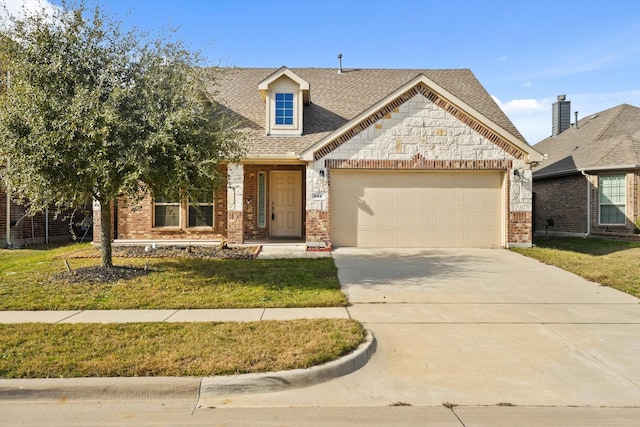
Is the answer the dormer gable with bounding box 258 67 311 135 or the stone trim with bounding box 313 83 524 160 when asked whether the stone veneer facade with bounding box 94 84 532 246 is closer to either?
the stone trim with bounding box 313 83 524 160

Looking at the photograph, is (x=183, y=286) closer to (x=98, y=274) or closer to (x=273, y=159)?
(x=98, y=274)

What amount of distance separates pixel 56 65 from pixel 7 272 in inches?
195

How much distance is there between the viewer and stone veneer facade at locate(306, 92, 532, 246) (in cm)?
1334

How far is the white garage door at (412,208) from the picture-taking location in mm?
13633

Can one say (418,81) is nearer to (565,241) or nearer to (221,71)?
(221,71)

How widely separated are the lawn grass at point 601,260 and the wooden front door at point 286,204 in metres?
7.45

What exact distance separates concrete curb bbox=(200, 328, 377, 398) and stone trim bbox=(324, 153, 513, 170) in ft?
30.6

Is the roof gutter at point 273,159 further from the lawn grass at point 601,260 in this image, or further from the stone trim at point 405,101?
the lawn grass at point 601,260

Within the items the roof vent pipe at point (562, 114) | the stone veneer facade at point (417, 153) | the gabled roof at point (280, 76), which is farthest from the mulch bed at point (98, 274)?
the roof vent pipe at point (562, 114)

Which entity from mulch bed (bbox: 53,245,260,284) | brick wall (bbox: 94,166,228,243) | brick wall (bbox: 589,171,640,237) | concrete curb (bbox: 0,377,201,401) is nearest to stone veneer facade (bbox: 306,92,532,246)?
mulch bed (bbox: 53,245,260,284)

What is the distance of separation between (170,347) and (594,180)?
17.9 m

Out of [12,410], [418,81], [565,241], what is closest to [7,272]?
[12,410]

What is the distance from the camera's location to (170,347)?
4898 millimetres

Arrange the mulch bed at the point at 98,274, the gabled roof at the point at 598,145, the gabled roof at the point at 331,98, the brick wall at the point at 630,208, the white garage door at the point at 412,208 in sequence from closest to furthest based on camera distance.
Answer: the mulch bed at the point at 98,274 → the white garage door at the point at 412,208 → the gabled roof at the point at 331,98 → the brick wall at the point at 630,208 → the gabled roof at the point at 598,145
